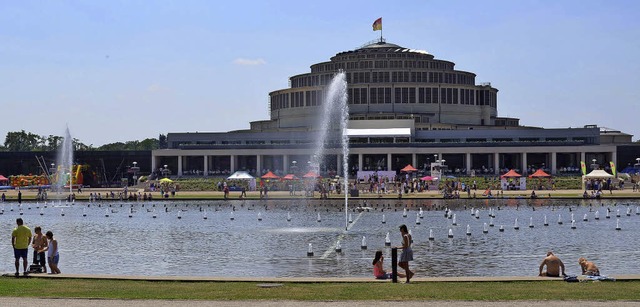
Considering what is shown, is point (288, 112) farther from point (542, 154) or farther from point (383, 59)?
point (542, 154)

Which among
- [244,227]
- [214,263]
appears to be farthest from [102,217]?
[214,263]

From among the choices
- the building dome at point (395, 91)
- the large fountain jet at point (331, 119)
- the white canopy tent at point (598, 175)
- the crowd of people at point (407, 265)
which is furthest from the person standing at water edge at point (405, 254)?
the building dome at point (395, 91)

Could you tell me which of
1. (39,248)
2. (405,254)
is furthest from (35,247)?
(405,254)

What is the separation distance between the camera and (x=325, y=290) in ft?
96.2

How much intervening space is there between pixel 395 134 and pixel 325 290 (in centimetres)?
13482

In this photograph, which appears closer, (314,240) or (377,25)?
(314,240)

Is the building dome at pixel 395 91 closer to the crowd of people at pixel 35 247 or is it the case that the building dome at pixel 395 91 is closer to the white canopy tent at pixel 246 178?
the white canopy tent at pixel 246 178

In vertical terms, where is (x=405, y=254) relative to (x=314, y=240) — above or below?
above

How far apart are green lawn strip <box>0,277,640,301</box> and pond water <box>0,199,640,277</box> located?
810 cm

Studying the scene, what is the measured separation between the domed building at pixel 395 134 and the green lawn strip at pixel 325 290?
115 meters

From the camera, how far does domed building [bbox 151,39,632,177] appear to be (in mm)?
159250

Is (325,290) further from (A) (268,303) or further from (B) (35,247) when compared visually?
(B) (35,247)

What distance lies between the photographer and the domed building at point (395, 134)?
159250 mm

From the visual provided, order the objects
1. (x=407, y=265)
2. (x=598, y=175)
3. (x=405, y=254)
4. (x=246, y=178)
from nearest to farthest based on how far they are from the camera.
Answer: (x=407, y=265), (x=405, y=254), (x=598, y=175), (x=246, y=178)
